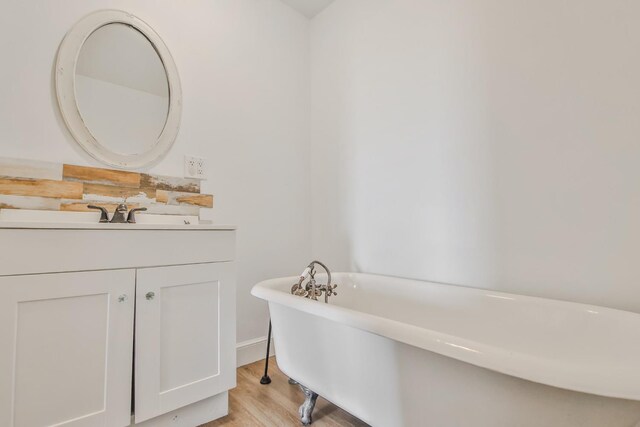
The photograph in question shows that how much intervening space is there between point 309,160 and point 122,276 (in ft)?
5.33

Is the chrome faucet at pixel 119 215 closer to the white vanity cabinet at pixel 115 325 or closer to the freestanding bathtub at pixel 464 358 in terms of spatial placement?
the white vanity cabinet at pixel 115 325

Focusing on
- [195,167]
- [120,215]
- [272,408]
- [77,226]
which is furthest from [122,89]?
[272,408]

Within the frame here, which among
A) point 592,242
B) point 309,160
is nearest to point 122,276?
point 309,160

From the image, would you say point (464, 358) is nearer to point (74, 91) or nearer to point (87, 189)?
point (87, 189)

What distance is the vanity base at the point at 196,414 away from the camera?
3.99 feet

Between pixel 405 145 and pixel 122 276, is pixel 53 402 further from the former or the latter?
pixel 405 145

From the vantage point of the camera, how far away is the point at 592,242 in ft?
4.03

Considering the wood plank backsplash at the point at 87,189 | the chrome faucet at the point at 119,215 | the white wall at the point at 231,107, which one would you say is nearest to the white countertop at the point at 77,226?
the chrome faucet at the point at 119,215

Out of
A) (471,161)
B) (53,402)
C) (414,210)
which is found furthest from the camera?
(414,210)

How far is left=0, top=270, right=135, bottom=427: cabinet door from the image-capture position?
36.5 inches

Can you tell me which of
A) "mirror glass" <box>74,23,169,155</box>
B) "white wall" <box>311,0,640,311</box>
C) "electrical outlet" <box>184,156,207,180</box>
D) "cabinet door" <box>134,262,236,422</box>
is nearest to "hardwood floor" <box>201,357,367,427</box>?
"cabinet door" <box>134,262,236,422</box>

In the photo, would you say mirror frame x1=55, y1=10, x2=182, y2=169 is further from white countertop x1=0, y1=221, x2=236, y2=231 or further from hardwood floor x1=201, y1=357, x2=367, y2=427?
hardwood floor x1=201, y1=357, x2=367, y2=427

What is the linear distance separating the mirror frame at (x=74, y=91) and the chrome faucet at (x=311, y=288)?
3.36ft

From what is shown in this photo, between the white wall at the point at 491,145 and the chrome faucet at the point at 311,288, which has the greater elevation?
the white wall at the point at 491,145
